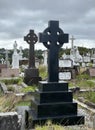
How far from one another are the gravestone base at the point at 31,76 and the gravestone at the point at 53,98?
818 centimetres

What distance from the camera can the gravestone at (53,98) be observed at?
5844 millimetres

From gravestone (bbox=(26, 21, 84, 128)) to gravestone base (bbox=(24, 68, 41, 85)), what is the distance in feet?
26.8

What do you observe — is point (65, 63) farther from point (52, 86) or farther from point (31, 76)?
point (52, 86)

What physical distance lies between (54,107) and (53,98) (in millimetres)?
205

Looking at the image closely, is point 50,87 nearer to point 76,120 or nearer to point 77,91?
point 76,120

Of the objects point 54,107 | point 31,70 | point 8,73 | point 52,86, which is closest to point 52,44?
point 52,86

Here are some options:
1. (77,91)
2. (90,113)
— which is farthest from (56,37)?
(77,91)

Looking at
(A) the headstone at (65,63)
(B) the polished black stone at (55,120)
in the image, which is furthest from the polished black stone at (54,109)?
(A) the headstone at (65,63)

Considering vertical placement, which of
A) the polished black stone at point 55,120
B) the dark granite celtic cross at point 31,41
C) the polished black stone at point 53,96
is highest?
the dark granite celtic cross at point 31,41

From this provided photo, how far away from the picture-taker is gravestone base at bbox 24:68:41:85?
1452 centimetres

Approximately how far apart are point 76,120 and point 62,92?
25.9 inches

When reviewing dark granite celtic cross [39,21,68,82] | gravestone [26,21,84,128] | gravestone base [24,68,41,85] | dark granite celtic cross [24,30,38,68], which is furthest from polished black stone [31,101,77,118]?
dark granite celtic cross [24,30,38,68]

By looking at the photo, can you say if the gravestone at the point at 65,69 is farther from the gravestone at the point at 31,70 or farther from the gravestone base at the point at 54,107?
the gravestone base at the point at 54,107

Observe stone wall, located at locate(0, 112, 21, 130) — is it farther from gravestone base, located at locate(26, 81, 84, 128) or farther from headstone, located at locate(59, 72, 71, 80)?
headstone, located at locate(59, 72, 71, 80)
